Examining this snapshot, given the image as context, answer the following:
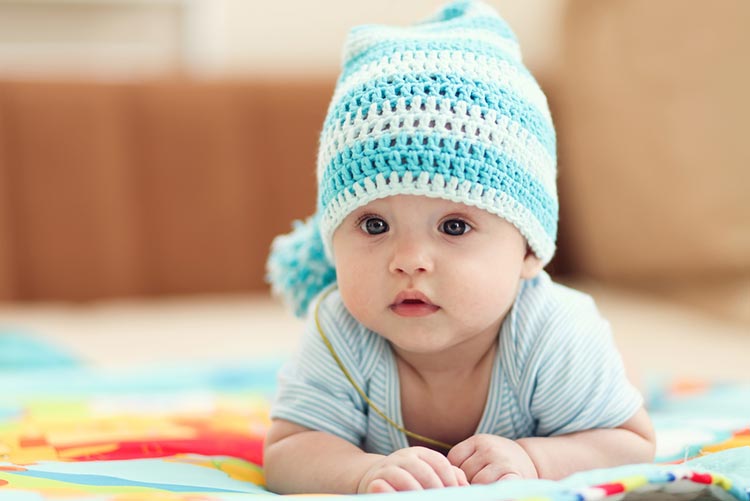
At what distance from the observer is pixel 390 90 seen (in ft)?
2.80

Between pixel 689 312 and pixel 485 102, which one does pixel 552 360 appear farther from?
pixel 689 312

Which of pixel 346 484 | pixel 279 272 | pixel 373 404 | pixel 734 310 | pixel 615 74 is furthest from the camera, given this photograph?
pixel 615 74

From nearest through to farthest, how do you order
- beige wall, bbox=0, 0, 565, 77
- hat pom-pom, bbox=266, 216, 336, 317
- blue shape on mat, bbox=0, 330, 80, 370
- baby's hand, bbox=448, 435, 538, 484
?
baby's hand, bbox=448, 435, 538, 484
hat pom-pom, bbox=266, 216, 336, 317
blue shape on mat, bbox=0, 330, 80, 370
beige wall, bbox=0, 0, 565, 77

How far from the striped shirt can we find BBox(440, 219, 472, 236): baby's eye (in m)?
0.14

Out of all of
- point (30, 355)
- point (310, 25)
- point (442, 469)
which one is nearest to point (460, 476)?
point (442, 469)

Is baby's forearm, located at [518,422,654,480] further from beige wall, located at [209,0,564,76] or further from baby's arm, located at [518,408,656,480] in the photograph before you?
beige wall, located at [209,0,564,76]

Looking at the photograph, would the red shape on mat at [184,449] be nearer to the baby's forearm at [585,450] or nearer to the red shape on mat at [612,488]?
the baby's forearm at [585,450]

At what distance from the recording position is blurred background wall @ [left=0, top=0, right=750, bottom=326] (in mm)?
2172

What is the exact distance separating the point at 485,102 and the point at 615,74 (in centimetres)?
153

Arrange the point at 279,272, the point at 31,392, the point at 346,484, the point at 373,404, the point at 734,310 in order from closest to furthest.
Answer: the point at 346,484 < the point at 373,404 < the point at 279,272 < the point at 31,392 < the point at 734,310

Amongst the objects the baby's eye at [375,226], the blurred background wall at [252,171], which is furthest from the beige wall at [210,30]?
the baby's eye at [375,226]

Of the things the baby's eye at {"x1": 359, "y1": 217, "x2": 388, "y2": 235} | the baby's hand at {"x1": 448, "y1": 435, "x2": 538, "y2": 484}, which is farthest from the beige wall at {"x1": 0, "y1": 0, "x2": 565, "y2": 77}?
the baby's hand at {"x1": 448, "y1": 435, "x2": 538, "y2": 484}

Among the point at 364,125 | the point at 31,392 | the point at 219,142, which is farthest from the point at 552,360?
the point at 219,142

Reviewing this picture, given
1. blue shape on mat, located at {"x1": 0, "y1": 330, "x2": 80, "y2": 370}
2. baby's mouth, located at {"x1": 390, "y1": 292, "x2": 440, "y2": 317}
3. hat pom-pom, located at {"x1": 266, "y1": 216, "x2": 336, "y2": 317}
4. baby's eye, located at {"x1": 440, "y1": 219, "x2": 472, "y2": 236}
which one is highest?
blue shape on mat, located at {"x1": 0, "y1": 330, "x2": 80, "y2": 370}
